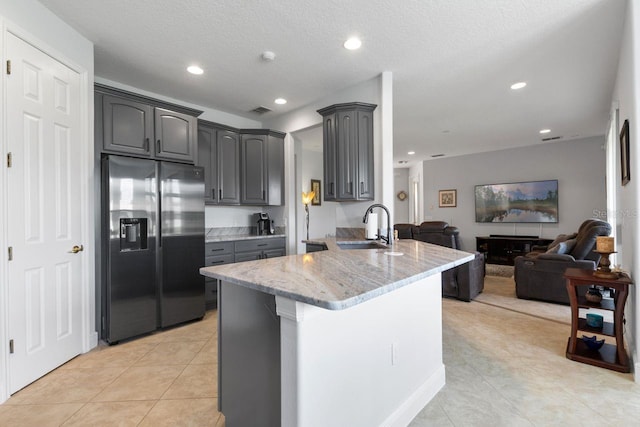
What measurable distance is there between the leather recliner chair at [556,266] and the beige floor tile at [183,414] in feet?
13.5

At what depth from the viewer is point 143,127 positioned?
317 centimetres

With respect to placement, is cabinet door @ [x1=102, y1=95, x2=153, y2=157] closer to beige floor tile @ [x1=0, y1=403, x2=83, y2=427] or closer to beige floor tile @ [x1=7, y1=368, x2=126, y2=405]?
beige floor tile @ [x1=7, y1=368, x2=126, y2=405]

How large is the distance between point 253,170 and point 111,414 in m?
3.22

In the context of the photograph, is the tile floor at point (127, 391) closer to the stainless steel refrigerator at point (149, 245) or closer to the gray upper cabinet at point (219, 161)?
the stainless steel refrigerator at point (149, 245)

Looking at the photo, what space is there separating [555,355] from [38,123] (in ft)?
14.4

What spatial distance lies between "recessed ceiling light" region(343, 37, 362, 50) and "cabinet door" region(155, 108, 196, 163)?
1.97 metres

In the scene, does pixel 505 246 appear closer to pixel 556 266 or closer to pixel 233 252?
pixel 556 266

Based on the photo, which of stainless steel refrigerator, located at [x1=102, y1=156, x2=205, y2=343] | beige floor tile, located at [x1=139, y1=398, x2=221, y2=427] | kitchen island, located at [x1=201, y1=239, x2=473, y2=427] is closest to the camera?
kitchen island, located at [x1=201, y1=239, x2=473, y2=427]

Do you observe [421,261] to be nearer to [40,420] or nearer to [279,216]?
[40,420]

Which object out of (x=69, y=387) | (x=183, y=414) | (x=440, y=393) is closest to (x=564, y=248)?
(x=440, y=393)

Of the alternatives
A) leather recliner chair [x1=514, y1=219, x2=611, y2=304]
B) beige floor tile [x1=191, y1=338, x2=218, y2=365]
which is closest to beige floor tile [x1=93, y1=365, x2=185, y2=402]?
beige floor tile [x1=191, y1=338, x2=218, y2=365]

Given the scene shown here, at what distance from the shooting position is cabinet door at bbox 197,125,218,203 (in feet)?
13.1

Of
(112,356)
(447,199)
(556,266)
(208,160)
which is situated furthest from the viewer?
(447,199)

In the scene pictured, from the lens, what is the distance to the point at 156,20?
2.38 metres
